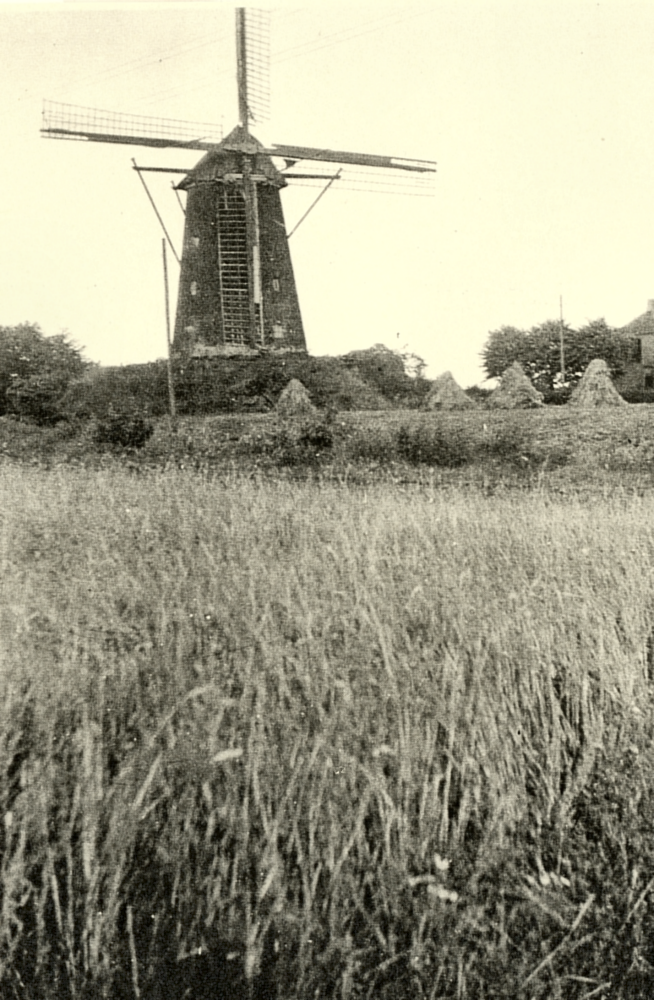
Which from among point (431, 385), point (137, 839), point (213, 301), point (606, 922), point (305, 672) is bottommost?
point (606, 922)

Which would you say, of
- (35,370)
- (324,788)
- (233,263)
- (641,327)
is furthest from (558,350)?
(324,788)

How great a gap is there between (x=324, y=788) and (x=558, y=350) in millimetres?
30724

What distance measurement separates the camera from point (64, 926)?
8.33 ft

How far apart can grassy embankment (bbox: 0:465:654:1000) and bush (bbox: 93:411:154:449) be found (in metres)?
11.8

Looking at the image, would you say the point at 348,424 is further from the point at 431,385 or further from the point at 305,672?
the point at 305,672

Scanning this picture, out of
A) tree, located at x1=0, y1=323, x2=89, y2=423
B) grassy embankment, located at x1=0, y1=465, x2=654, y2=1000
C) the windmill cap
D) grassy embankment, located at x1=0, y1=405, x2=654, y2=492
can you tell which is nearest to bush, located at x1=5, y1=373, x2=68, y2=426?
tree, located at x1=0, y1=323, x2=89, y2=423

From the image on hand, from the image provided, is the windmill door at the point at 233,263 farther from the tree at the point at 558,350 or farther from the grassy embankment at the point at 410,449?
the tree at the point at 558,350

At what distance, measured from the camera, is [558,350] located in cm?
3173

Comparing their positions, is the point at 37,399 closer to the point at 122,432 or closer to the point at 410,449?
the point at 122,432

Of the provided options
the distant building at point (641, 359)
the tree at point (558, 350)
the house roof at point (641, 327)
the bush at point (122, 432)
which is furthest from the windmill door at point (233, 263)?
the house roof at point (641, 327)

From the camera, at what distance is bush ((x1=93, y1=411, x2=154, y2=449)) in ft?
52.9

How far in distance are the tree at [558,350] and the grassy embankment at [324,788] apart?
91.2 feet

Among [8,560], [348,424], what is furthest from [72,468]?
[8,560]

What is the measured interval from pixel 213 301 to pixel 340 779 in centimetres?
2047
